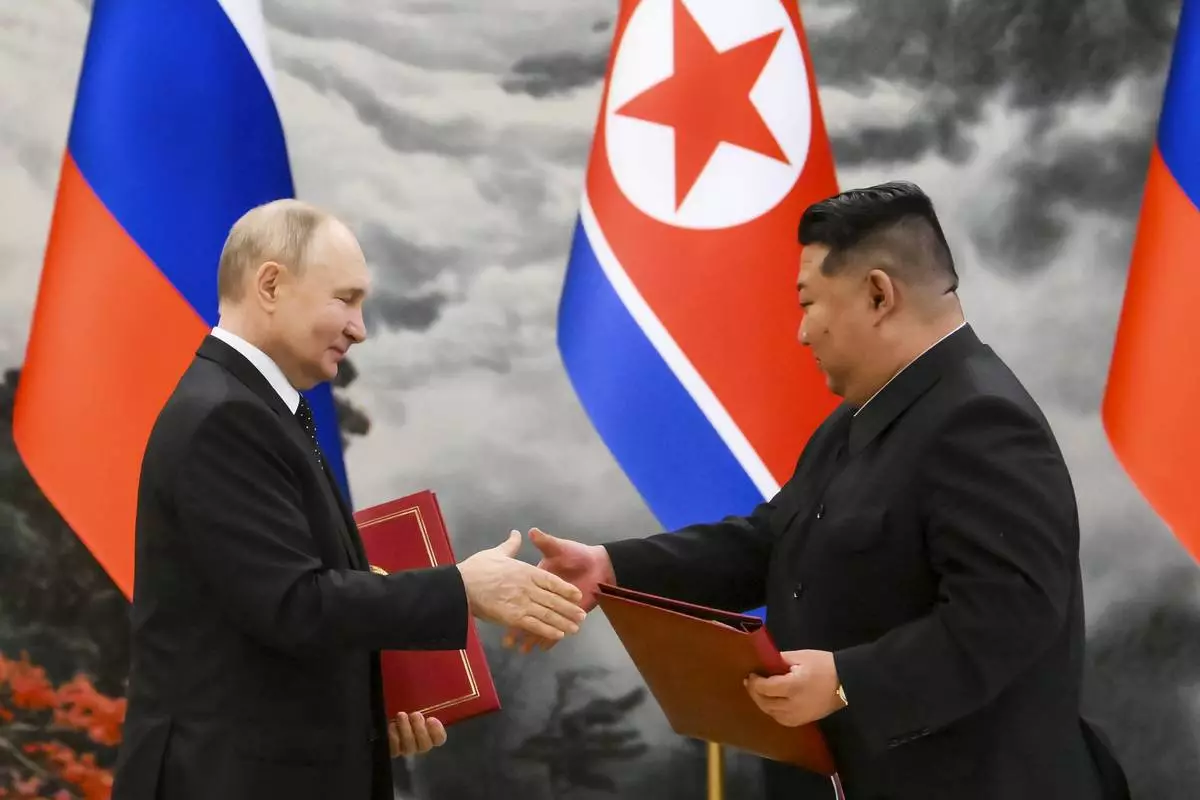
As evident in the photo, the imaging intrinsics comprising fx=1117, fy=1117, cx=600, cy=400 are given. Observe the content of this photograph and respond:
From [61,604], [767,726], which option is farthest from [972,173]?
[61,604]

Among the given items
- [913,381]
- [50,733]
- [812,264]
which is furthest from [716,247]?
[50,733]

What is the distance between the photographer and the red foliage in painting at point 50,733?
3.10 meters

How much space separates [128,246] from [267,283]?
2.94 ft

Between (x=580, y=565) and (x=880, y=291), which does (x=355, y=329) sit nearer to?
(x=580, y=565)

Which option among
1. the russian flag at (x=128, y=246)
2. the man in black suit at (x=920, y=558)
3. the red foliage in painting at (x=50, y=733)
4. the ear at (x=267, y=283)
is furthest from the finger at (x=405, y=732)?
the red foliage in painting at (x=50, y=733)

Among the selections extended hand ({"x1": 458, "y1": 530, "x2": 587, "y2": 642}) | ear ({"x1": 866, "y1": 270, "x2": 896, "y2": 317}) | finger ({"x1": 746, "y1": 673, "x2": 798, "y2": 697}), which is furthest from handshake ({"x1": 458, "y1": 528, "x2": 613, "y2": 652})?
ear ({"x1": 866, "y1": 270, "x2": 896, "y2": 317})

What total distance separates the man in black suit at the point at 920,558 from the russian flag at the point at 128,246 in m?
1.40

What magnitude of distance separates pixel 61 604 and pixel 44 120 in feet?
4.41

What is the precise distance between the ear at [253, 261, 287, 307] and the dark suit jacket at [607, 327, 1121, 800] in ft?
2.92

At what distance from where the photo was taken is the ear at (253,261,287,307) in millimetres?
1711

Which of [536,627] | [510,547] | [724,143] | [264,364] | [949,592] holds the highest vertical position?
[724,143]

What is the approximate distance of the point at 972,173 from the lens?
10.3 feet

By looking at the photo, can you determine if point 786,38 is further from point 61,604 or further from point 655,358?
point 61,604

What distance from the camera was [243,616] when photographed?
5.09 feet
